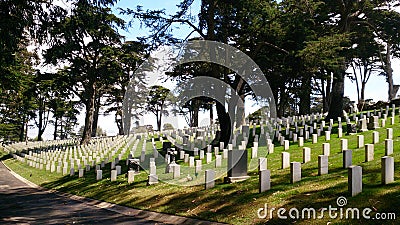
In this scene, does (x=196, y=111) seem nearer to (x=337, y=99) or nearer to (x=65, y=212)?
(x=337, y=99)

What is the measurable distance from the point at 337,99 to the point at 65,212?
64.0ft

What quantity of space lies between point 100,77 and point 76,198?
18810mm

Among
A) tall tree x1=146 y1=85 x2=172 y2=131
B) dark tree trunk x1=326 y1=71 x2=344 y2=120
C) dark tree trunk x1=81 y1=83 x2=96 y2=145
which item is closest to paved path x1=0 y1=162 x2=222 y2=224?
dark tree trunk x1=326 y1=71 x2=344 y2=120

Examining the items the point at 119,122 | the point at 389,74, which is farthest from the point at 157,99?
the point at 389,74

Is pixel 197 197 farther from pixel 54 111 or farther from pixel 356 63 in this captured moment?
pixel 54 111

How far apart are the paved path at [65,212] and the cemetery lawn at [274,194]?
0.36 m

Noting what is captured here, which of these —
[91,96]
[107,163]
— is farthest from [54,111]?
[107,163]

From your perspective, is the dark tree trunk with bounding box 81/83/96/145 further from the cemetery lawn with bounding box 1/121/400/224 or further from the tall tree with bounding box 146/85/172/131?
the cemetery lawn with bounding box 1/121/400/224

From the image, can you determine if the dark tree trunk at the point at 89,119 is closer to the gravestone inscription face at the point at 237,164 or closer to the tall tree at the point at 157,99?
the tall tree at the point at 157,99

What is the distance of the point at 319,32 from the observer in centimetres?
2530

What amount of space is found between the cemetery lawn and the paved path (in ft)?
1.17

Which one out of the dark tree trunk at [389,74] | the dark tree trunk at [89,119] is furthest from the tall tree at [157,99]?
the dark tree trunk at [389,74]

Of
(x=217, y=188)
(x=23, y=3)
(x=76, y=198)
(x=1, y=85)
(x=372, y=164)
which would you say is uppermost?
(x=23, y=3)

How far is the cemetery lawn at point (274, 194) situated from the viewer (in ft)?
23.5
